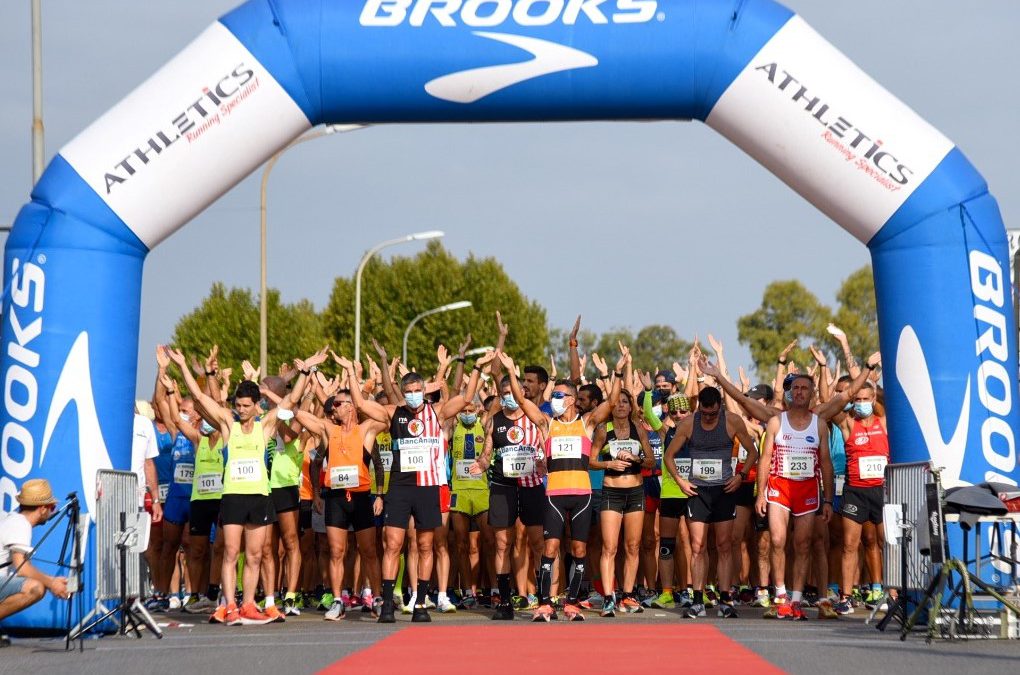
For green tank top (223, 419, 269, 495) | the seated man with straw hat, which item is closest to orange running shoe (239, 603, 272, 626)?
green tank top (223, 419, 269, 495)

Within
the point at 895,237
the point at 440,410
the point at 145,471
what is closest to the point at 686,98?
the point at 895,237

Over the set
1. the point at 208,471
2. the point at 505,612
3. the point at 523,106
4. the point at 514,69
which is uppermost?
the point at 514,69

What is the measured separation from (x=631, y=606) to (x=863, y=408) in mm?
2887

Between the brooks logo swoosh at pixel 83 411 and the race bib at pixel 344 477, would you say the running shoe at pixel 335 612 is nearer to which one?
the race bib at pixel 344 477

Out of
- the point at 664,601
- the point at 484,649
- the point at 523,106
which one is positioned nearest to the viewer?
the point at 484,649

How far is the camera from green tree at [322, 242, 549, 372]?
6431cm

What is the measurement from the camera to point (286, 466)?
15125mm

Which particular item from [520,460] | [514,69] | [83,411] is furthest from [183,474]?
[514,69]

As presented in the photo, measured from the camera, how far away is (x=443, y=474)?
563 inches

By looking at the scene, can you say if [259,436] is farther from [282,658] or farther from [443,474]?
[282,658]

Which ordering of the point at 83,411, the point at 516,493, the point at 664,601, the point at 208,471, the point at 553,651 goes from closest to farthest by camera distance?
1. the point at 553,651
2. the point at 83,411
3. the point at 516,493
4. the point at 208,471
5. the point at 664,601

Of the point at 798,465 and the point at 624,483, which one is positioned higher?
the point at 798,465

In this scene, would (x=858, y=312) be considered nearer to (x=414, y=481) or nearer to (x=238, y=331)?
(x=238, y=331)

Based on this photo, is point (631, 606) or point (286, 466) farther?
point (286, 466)
